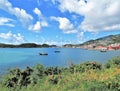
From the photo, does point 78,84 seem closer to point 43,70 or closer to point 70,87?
point 70,87

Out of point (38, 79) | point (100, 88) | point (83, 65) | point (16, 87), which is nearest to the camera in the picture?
point (100, 88)

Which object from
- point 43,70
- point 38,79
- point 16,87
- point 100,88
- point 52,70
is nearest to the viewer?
point 100,88

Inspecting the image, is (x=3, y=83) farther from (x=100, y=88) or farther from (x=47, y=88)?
(x=100, y=88)

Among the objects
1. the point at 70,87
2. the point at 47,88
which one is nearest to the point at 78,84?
the point at 70,87

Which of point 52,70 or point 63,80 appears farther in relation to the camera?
point 52,70

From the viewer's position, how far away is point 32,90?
12633 mm

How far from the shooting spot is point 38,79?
1520 cm

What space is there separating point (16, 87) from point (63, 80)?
8.79 ft

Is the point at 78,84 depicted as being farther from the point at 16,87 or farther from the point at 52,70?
the point at 52,70

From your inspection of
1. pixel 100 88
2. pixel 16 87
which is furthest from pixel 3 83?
pixel 100 88

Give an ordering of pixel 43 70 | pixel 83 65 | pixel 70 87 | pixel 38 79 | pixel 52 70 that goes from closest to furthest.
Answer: pixel 70 87 → pixel 38 79 → pixel 43 70 → pixel 52 70 → pixel 83 65

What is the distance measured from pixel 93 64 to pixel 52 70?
397 centimetres

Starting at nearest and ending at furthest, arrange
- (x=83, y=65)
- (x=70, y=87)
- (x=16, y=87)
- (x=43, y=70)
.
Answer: (x=70, y=87)
(x=16, y=87)
(x=43, y=70)
(x=83, y=65)

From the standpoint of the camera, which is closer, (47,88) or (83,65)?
(47,88)
